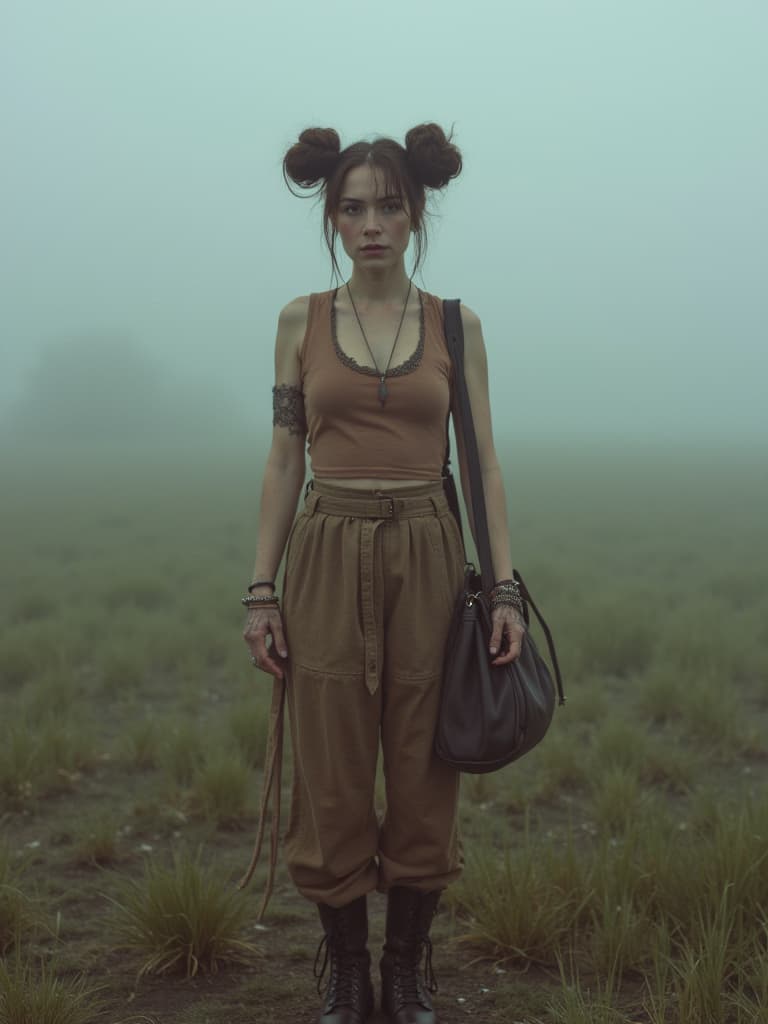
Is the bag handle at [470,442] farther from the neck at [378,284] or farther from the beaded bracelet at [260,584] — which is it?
the beaded bracelet at [260,584]

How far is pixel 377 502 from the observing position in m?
2.31

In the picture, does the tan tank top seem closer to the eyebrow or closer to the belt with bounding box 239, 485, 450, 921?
the belt with bounding box 239, 485, 450, 921

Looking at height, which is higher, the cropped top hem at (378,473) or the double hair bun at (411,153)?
the double hair bun at (411,153)

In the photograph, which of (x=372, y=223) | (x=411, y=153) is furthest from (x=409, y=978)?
(x=411, y=153)

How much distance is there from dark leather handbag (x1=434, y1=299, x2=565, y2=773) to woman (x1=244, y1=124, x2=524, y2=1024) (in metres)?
0.04

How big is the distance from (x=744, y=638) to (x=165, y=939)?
17.6 feet

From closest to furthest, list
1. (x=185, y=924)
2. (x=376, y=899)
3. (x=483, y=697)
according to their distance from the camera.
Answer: (x=483, y=697), (x=185, y=924), (x=376, y=899)

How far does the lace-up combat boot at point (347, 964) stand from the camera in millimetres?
2494

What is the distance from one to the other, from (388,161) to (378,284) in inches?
10.6

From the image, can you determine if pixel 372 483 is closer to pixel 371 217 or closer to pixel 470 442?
pixel 470 442

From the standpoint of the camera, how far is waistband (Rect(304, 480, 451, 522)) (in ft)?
7.60

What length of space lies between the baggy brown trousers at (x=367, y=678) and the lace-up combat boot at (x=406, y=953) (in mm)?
84

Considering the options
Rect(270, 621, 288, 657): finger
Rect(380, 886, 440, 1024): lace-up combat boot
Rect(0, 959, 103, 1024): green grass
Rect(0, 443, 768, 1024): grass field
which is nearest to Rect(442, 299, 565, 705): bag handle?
Result: Rect(270, 621, 288, 657): finger

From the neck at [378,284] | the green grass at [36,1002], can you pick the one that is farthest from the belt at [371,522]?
the green grass at [36,1002]
